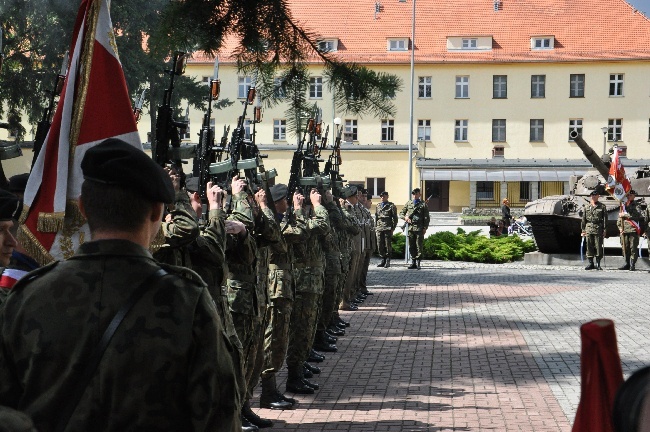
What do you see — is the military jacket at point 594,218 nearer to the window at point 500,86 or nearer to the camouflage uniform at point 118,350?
the camouflage uniform at point 118,350

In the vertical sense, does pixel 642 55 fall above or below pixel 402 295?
above

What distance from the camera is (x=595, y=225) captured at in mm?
24234

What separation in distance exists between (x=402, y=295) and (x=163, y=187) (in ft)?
51.9

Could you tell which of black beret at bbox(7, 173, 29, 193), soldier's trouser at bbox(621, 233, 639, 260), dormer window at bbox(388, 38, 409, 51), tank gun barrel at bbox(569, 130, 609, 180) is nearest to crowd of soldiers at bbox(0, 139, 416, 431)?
black beret at bbox(7, 173, 29, 193)

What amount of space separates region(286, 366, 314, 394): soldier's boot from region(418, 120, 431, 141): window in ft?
162

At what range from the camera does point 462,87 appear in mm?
58000

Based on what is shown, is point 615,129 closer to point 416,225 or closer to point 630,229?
point 630,229

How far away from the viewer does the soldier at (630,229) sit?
965 inches

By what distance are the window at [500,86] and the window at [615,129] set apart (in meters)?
5.79

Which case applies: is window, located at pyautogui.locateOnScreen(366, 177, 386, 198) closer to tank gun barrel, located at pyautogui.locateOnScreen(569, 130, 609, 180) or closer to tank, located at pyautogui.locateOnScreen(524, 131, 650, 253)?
tank, located at pyautogui.locateOnScreen(524, 131, 650, 253)

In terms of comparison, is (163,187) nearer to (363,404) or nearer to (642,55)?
(363,404)

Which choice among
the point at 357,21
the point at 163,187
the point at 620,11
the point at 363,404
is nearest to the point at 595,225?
the point at 363,404

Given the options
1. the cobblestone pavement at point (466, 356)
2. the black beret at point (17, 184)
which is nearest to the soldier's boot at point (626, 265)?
the cobblestone pavement at point (466, 356)

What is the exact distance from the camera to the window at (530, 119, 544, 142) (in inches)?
2275
